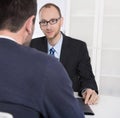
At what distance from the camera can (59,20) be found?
2393 mm

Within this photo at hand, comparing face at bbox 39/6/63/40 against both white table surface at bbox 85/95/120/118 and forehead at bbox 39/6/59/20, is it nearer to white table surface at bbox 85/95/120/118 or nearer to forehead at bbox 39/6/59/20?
forehead at bbox 39/6/59/20

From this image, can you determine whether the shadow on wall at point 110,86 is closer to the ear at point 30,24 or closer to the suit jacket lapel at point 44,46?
the suit jacket lapel at point 44,46

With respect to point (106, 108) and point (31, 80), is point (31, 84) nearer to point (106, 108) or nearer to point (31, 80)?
point (31, 80)

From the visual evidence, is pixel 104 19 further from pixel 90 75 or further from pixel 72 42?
pixel 90 75

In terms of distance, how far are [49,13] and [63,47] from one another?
332mm

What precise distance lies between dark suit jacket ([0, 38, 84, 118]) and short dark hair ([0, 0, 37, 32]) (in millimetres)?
90

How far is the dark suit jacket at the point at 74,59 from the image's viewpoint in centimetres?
231

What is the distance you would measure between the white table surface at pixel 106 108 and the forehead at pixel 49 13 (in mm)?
882

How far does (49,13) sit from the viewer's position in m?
2.39

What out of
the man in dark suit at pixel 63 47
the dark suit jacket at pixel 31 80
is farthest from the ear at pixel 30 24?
the man in dark suit at pixel 63 47

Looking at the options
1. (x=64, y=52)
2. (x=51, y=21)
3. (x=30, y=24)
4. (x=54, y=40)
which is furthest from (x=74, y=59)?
(x=30, y=24)

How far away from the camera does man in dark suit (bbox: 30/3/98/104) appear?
2.35 meters

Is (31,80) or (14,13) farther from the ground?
(14,13)

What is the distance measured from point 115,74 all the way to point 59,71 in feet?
9.16
